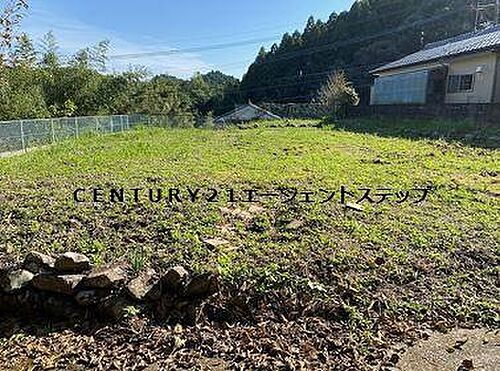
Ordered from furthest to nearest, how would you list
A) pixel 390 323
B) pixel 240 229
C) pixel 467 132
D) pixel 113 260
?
pixel 467 132 → pixel 240 229 → pixel 113 260 → pixel 390 323

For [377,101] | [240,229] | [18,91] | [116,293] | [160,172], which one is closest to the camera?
[116,293]

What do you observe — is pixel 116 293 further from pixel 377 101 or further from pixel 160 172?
pixel 377 101

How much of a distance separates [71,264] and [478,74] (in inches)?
547

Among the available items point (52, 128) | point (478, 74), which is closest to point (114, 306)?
point (52, 128)

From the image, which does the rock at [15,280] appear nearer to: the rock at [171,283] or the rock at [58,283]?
the rock at [58,283]

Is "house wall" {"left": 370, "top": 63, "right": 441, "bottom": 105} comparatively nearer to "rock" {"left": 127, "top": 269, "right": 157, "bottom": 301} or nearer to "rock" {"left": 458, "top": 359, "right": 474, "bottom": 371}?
"rock" {"left": 458, "top": 359, "right": 474, "bottom": 371}

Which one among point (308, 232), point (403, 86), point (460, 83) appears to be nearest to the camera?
point (308, 232)

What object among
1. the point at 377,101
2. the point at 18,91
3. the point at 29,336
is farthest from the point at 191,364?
the point at 377,101

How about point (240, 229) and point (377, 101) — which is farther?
point (377, 101)

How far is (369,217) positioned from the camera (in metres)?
3.49

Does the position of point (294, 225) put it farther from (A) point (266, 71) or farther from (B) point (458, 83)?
(A) point (266, 71)

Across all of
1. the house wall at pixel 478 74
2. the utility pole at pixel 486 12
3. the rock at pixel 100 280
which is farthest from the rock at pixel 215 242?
the utility pole at pixel 486 12

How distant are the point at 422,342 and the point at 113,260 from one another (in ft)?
6.06

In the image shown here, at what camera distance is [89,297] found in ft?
Result: 7.22
